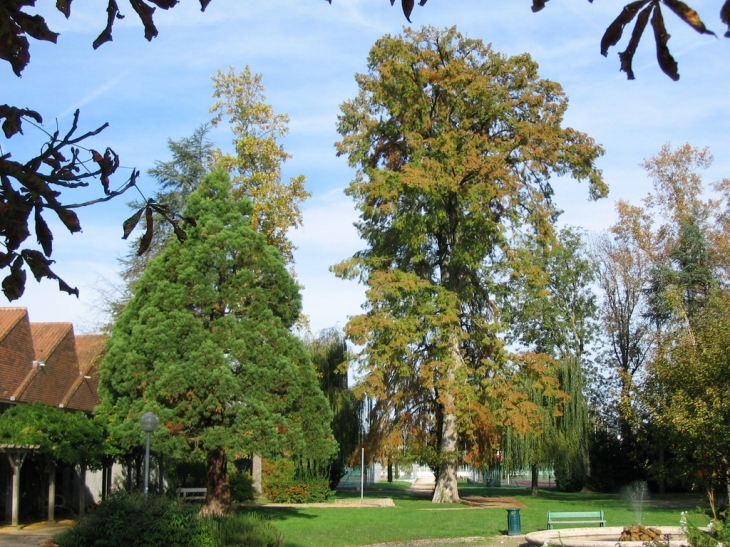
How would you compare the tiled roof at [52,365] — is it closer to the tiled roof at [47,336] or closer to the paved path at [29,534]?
the tiled roof at [47,336]

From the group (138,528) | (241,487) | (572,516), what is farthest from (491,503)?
(138,528)

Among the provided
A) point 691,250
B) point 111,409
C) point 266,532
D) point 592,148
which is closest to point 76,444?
point 111,409

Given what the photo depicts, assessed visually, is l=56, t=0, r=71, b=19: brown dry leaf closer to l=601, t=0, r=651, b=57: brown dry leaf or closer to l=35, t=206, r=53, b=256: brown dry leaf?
l=35, t=206, r=53, b=256: brown dry leaf

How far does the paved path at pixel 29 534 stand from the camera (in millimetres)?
17188

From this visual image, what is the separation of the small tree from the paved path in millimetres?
2723

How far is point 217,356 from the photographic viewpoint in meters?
21.2

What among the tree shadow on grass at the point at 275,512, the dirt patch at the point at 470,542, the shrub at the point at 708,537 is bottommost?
the tree shadow on grass at the point at 275,512

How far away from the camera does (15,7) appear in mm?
3320

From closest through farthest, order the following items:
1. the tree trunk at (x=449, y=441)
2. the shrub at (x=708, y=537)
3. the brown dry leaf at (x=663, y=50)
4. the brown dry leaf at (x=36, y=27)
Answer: the brown dry leaf at (x=663, y=50), the brown dry leaf at (x=36, y=27), the shrub at (x=708, y=537), the tree trunk at (x=449, y=441)

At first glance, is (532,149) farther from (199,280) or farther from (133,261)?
(133,261)

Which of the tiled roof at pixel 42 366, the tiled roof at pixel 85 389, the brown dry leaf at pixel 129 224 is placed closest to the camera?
the brown dry leaf at pixel 129 224

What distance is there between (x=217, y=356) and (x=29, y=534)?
19.9 ft

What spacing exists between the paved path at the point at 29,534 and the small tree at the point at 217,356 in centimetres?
272

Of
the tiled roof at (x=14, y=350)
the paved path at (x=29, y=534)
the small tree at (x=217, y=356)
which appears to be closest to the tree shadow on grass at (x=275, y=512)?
the small tree at (x=217, y=356)
